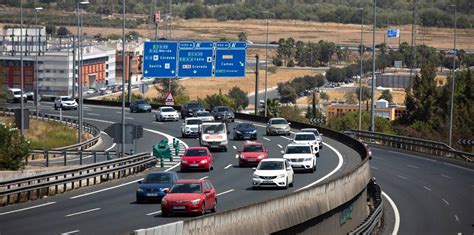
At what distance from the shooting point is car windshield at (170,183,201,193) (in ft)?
124

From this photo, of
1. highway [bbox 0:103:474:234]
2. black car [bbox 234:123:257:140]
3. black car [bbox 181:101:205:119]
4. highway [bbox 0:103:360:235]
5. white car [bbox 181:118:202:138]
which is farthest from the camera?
black car [bbox 181:101:205:119]

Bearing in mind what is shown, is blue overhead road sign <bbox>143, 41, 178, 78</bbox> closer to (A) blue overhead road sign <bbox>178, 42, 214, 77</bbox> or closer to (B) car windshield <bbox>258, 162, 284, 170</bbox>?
(A) blue overhead road sign <bbox>178, 42, 214, 77</bbox>

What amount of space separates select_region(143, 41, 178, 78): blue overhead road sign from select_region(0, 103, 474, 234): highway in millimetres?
6575

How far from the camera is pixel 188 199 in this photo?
37.1 m

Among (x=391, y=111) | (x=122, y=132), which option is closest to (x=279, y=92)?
(x=391, y=111)

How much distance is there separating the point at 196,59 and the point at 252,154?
34669 mm

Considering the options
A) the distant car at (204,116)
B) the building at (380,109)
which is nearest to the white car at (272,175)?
the distant car at (204,116)

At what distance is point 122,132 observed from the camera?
55812mm

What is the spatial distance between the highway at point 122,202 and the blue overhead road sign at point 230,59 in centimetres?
2277

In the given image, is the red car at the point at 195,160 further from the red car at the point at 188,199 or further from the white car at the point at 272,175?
the red car at the point at 188,199

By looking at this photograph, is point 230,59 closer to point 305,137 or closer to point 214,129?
point 214,129

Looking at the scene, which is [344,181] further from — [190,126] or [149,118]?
[149,118]

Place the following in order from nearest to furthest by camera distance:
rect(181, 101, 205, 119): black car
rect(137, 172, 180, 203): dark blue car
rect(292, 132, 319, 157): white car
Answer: rect(137, 172, 180, 203): dark blue car < rect(292, 132, 319, 157): white car < rect(181, 101, 205, 119): black car

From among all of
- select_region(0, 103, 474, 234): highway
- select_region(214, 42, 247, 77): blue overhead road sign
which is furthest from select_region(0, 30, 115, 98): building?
select_region(0, 103, 474, 234): highway
